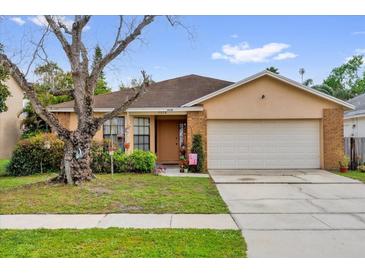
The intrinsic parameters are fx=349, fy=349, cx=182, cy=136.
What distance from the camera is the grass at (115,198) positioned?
7.40 meters

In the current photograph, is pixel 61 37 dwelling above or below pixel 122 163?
above

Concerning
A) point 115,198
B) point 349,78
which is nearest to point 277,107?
point 115,198

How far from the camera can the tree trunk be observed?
33.1 ft

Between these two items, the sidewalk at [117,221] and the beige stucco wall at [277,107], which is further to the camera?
the beige stucco wall at [277,107]

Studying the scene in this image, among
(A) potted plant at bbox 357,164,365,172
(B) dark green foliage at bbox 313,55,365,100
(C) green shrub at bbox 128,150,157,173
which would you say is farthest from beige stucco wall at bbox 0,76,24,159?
(B) dark green foliage at bbox 313,55,365,100

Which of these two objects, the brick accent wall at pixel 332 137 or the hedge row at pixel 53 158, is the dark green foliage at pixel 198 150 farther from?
the brick accent wall at pixel 332 137

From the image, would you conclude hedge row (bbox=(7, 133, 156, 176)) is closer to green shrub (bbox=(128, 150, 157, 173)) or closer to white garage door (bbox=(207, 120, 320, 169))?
green shrub (bbox=(128, 150, 157, 173))

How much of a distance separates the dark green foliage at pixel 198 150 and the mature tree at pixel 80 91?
14.4ft

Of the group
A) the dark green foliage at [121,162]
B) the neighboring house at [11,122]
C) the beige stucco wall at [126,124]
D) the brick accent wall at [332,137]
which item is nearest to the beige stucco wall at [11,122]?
the neighboring house at [11,122]

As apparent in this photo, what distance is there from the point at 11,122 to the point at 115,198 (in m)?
19.0

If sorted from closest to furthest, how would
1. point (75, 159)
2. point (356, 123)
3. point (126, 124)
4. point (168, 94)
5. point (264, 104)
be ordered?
point (75, 159) < point (264, 104) < point (126, 124) < point (168, 94) < point (356, 123)

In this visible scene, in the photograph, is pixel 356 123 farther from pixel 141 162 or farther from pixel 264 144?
pixel 141 162

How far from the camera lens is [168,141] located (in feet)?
56.3
